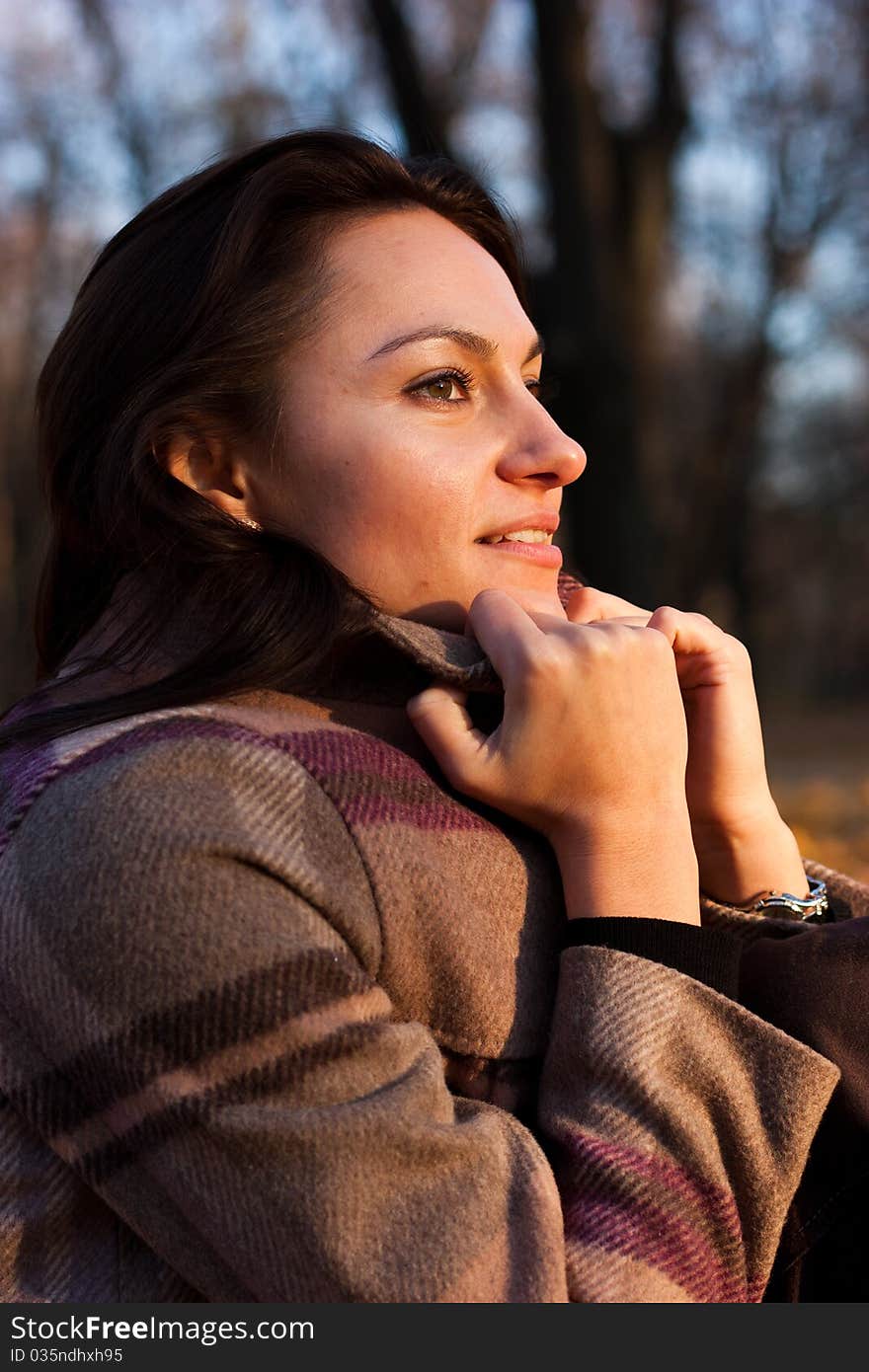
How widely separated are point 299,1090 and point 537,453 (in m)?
1.03

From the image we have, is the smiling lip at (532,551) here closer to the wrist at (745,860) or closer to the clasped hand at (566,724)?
the clasped hand at (566,724)

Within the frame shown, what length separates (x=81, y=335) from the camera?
2.16 metres

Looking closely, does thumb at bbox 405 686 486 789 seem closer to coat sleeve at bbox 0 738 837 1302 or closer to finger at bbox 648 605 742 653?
coat sleeve at bbox 0 738 837 1302

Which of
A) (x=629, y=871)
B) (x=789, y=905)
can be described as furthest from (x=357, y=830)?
(x=789, y=905)

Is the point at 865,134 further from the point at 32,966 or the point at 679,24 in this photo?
the point at 32,966

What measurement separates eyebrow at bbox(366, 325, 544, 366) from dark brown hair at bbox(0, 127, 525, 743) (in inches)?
5.0

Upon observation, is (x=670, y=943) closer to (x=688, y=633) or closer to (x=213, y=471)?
(x=688, y=633)

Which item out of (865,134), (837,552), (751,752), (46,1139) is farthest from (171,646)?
(837,552)

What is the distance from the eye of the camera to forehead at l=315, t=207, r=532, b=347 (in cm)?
205

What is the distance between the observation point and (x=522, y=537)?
2.08 m

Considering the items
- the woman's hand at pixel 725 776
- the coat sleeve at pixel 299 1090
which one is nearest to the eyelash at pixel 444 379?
the woman's hand at pixel 725 776

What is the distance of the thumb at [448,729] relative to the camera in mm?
1768

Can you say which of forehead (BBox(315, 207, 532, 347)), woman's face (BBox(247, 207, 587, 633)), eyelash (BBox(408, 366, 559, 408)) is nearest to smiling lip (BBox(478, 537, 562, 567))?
woman's face (BBox(247, 207, 587, 633))

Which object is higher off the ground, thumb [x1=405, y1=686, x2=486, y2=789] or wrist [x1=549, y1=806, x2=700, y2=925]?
thumb [x1=405, y1=686, x2=486, y2=789]
